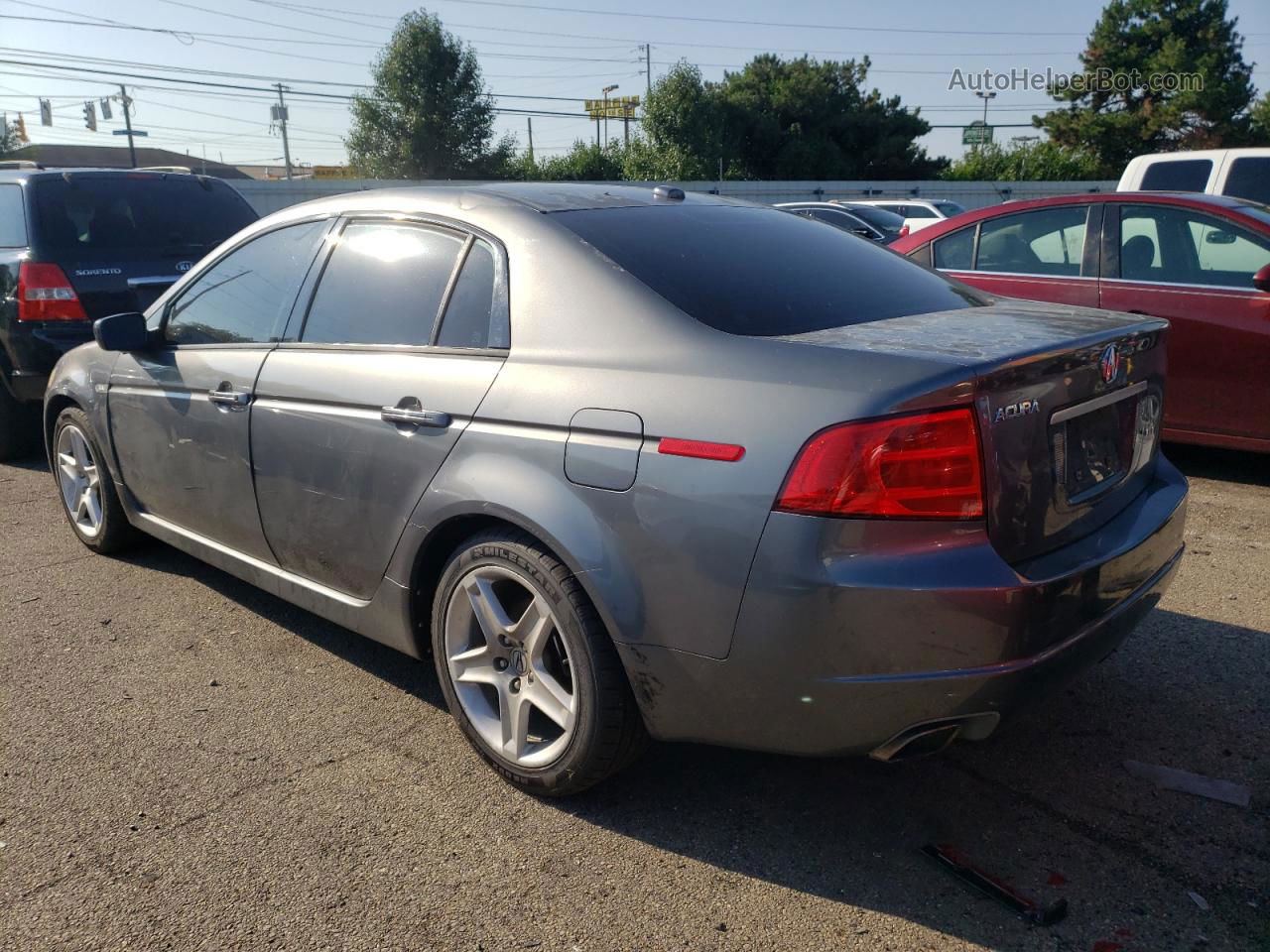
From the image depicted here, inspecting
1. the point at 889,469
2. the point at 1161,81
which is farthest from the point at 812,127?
the point at 889,469

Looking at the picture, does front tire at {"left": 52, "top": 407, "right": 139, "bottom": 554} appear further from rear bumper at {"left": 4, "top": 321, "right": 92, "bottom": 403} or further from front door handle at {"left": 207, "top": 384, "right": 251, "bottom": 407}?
rear bumper at {"left": 4, "top": 321, "right": 92, "bottom": 403}

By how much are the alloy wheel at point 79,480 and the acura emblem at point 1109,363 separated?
13.5 feet

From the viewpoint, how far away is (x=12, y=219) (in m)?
6.96

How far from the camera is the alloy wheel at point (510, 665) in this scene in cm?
280

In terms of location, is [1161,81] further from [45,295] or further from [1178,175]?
[45,295]

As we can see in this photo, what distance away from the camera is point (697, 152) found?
46.2 m

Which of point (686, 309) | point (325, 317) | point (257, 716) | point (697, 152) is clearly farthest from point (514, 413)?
point (697, 152)

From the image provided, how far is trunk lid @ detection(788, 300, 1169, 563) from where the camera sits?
2.36 meters

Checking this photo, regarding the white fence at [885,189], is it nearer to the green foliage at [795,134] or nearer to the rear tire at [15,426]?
the green foliage at [795,134]

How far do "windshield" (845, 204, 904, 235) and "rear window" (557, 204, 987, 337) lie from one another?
1607cm

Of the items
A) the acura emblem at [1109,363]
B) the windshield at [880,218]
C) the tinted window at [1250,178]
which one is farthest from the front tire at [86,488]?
the windshield at [880,218]

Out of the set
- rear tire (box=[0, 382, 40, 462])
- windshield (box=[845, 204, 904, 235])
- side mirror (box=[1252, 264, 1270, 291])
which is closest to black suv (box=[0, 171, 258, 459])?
rear tire (box=[0, 382, 40, 462])

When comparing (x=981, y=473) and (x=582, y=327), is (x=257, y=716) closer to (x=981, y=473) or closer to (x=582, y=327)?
(x=582, y=327)

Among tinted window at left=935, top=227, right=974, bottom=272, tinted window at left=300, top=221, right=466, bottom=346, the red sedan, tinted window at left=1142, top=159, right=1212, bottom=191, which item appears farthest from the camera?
tinted window at left=1142, top=159, right=1212, bottom=191
